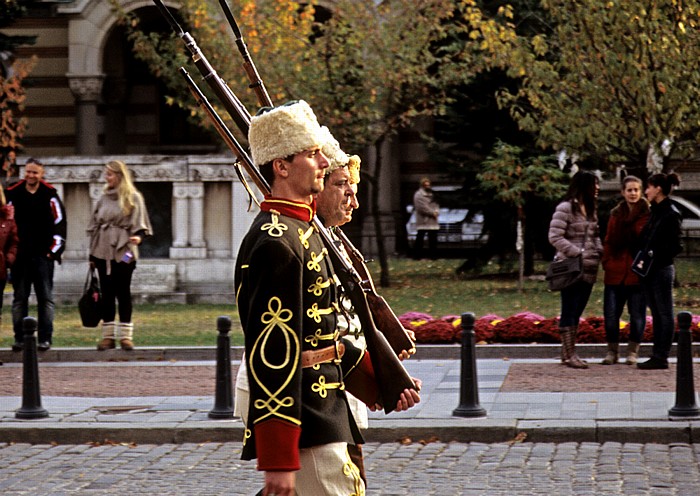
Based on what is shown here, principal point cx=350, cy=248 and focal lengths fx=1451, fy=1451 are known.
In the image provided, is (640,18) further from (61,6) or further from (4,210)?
(61,6)

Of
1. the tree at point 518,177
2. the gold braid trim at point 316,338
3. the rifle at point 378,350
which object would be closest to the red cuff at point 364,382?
the rifle at point 378,350

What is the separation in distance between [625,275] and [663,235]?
0.60 meters

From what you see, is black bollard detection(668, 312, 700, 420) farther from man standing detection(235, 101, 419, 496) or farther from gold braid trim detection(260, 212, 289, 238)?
gold braid trim detection(260, 212, 289, 238)

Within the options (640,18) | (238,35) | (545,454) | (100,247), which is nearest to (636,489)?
(545,454)

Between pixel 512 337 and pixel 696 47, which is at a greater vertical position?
pixel 696 47

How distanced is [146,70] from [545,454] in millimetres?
28719

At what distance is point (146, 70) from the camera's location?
120 ft

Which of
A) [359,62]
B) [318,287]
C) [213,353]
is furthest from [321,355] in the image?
[359,62]

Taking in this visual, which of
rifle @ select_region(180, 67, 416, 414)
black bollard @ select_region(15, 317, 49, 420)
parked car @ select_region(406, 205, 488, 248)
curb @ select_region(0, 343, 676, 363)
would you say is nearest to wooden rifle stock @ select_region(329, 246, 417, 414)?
rifle @ select_region(180, 67, 416, 414)

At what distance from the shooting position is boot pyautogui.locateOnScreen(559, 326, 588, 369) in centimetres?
1329

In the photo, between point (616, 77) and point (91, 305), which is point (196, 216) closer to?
point (91, 305)

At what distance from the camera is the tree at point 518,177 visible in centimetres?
2258

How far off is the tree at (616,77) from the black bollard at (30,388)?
10874 mm

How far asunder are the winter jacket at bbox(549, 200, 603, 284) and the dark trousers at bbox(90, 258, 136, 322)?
4.38m
